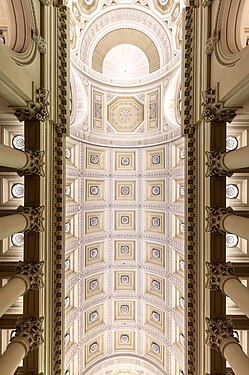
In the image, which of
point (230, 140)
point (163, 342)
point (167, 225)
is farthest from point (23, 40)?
point (163, 342)

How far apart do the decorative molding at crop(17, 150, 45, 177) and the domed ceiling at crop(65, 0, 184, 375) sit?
6625 mm

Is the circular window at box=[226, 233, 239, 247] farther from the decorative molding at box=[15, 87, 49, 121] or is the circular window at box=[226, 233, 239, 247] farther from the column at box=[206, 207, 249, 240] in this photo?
the decorative molding at box=[15, 87, 49, 121]

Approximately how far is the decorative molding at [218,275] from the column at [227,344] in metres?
1.34

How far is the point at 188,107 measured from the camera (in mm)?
13625

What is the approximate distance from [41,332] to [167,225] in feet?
35.1

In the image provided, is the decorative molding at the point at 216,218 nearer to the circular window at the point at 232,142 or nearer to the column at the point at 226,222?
the column at the point at 226,222

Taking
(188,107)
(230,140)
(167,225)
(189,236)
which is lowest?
(189,236)

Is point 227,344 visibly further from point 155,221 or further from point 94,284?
point 94,284

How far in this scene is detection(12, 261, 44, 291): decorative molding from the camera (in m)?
11.3

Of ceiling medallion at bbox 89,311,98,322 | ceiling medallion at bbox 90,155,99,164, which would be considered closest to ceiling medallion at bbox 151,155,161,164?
ceiling medallion at bbox 90,155,99,164

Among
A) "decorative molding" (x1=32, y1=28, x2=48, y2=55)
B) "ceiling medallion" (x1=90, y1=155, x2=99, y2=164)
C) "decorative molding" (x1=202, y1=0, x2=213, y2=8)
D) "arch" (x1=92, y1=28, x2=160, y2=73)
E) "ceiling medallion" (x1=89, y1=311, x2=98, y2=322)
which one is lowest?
"ceiling medallion" (x1=89, y1=311, x2=98, y2=322)

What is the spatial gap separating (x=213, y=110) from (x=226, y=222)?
13.0 feet

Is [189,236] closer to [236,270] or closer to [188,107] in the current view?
[236,270]

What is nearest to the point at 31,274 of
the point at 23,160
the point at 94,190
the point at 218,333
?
the point at 23,160
